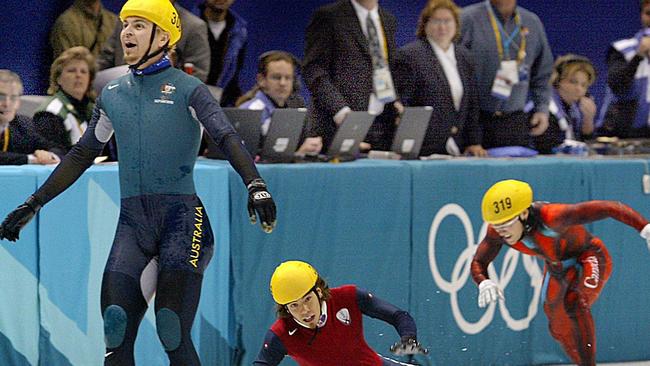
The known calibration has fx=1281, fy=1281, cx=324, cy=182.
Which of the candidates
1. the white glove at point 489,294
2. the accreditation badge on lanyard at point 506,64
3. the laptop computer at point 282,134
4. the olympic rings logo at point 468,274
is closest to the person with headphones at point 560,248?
the white glove at point 489,294

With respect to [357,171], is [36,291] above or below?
below

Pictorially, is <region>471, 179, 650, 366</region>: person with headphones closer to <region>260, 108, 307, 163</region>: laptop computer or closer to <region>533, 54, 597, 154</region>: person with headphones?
<region>260, 108, 307, 163</region>: laptop computer

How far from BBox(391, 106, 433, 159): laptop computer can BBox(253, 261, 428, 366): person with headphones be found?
9.09 feet

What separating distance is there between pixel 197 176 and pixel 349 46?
1.80 metres

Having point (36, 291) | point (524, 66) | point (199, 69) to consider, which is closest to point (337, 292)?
point (36, 291)

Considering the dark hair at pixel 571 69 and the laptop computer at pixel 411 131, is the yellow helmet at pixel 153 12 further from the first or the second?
the dark hair at pixel 571 69

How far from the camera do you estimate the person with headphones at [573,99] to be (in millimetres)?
10344

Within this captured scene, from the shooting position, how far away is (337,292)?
6.07 meters

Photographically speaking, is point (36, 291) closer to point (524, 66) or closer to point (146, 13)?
point (146, 13)

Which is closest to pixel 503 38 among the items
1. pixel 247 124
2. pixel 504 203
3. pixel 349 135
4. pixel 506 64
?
pixel 506 64

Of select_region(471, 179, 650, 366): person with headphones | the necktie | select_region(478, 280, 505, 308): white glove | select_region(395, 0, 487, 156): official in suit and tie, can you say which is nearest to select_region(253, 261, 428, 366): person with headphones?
select_region(478, 280, 505, 308): white glove

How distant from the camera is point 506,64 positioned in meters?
9.59

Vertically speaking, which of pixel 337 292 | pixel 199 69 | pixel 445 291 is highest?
pixel 199 69

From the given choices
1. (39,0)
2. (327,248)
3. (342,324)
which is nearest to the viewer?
(342,324)
